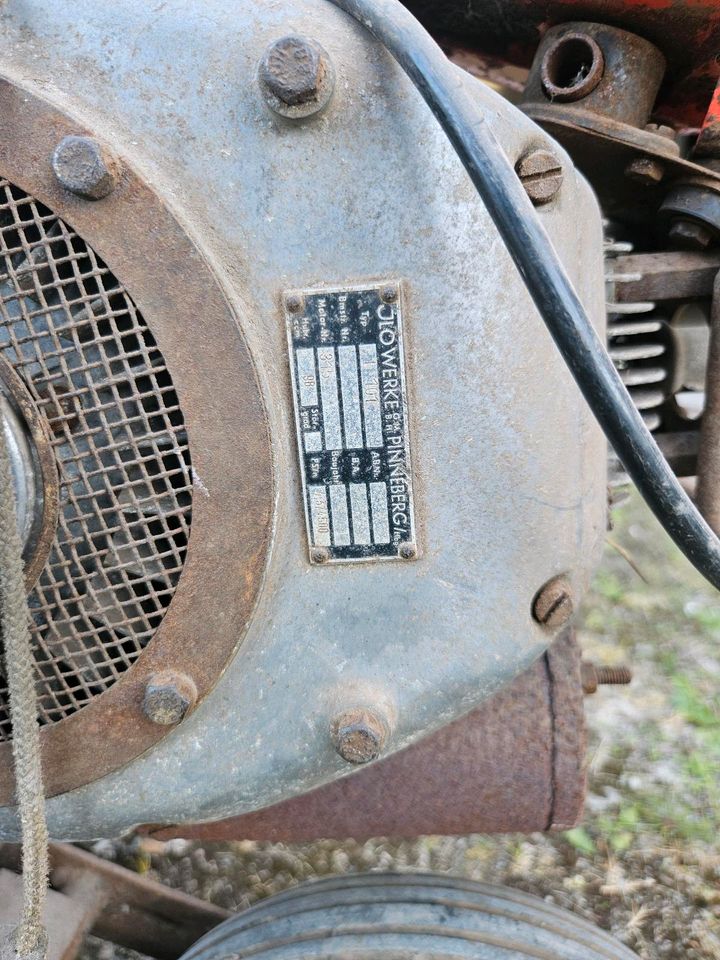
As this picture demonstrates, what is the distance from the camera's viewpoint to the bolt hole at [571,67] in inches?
39.3

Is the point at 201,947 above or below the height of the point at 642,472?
below

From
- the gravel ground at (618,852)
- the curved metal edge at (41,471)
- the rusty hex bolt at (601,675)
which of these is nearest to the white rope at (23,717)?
the curved metal edge at (41,471)

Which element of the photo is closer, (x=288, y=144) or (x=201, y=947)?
(x=288, y=144)

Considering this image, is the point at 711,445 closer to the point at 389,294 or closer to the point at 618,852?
the point at 389,294

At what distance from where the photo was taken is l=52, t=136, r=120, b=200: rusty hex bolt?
0.74 metres

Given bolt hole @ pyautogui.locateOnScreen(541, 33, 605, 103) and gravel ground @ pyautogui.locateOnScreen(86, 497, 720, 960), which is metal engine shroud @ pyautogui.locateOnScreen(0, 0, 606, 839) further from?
gravel ground @ pyautogui.locateOnScreen(86, 497, 720, 960)

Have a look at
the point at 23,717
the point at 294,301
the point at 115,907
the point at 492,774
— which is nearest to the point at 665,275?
the point at 294,301

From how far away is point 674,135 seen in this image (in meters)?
1.10

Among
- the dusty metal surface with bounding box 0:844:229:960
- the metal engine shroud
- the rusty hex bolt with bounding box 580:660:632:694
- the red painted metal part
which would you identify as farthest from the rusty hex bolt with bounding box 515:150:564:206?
the dusty metal surface with bounding box 0:844:229:960

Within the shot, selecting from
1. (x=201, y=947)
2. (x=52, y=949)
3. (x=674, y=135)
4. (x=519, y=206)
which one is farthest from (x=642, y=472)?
(x=52, y=949)

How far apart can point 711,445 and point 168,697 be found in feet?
2.31

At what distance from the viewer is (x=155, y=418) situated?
833 millimetres

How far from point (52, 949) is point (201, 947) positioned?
0.73 feet

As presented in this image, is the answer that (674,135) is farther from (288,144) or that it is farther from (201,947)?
(201,947)
